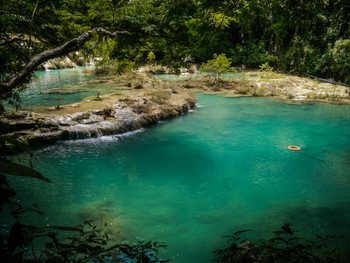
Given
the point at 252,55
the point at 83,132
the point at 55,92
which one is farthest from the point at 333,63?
the point at 55,92

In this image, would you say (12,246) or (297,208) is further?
(297,208)

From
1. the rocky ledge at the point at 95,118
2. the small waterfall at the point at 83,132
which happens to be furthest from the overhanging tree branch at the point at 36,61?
the small waterfall at the point at 83,132

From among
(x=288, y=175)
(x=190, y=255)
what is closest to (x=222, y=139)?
(x=288, y=175)

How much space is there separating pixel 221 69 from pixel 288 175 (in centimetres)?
1454

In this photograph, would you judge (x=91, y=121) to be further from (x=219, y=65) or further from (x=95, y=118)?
(x=219, y=65)

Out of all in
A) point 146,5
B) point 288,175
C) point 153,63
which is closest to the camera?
point 146,5

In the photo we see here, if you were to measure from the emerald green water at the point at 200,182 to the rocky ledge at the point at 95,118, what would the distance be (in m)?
0.53

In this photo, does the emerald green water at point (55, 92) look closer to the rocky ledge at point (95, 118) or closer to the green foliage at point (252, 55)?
→ the rocky ledge at point (95, 118)

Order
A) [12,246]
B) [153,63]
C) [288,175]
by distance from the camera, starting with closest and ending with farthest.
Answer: [12,246] < [288,175] < [153,63]

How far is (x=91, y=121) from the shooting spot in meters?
12.2

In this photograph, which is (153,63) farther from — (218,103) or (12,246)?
(12,246)

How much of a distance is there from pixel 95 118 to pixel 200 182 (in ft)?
19.4

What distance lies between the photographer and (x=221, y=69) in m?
22.3

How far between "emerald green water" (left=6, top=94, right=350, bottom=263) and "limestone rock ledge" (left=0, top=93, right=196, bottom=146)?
1.67 feet
